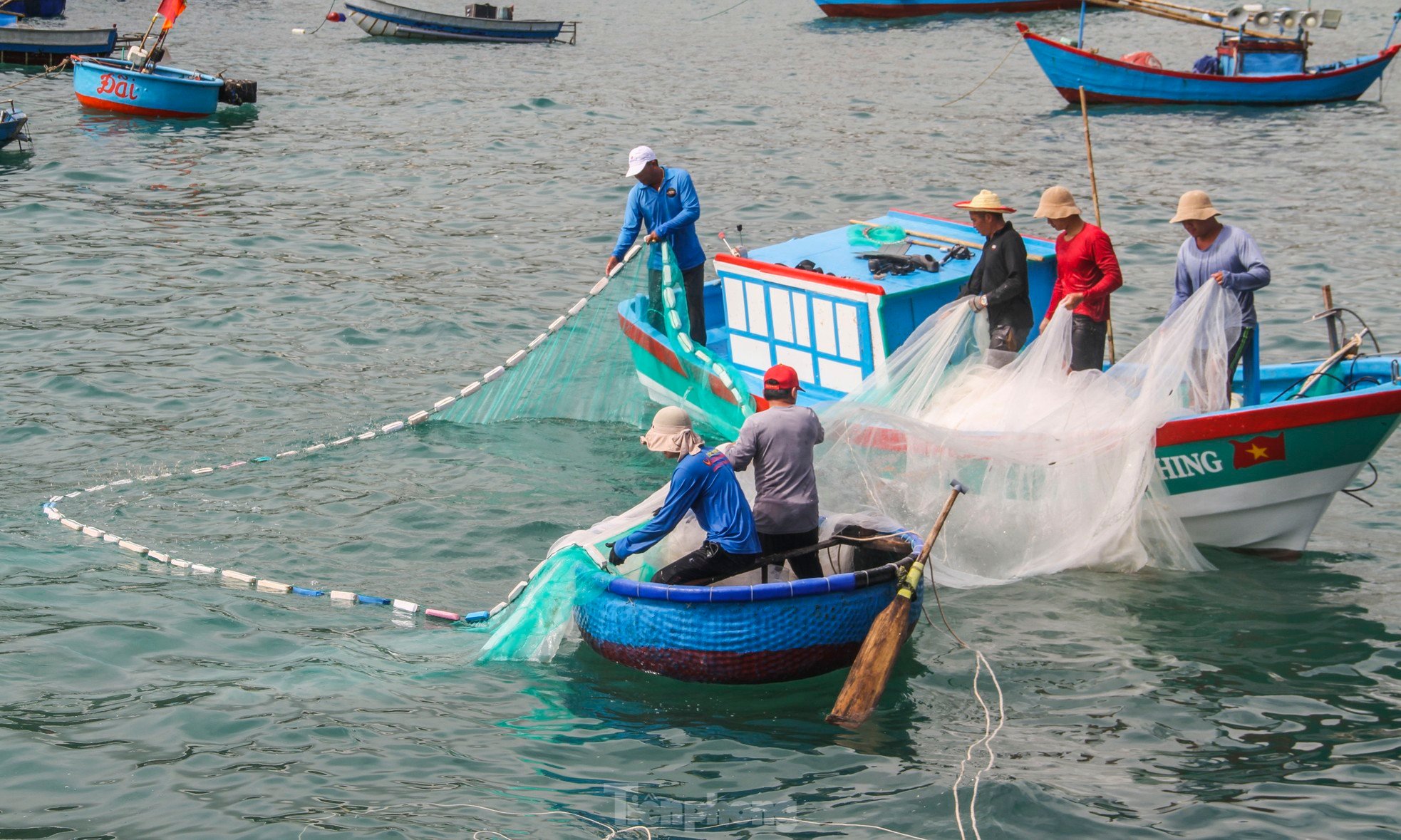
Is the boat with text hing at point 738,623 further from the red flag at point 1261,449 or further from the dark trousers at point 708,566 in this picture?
the red flag at point 1261,449

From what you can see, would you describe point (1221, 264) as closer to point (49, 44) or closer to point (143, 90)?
point (143, 90)

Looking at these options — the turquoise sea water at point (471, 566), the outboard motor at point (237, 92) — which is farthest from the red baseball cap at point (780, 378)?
the outboard motor at point (237, 92)

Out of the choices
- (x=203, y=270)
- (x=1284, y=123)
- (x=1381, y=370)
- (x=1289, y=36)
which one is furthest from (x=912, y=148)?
(x=1381, y=370)

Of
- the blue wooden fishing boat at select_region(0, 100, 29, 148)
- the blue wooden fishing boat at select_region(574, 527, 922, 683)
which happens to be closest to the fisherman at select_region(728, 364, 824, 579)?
the blue wooden fishing boat at select_region(574, 527, 922, 683)

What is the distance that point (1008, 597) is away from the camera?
358 inches

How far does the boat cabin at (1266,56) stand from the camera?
29844mm

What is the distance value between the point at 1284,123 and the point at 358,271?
2003 cm

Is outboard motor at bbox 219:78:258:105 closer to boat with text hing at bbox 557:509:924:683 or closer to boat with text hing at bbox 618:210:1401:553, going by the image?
boat with text hing at bbox 618:210:1401:553

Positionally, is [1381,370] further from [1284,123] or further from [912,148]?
[1284,123]

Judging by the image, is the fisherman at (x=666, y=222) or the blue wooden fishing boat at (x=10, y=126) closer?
the fisherman at (x=666, y=222)

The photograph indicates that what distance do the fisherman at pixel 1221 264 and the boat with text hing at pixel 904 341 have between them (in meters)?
0.34

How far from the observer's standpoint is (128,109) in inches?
1113

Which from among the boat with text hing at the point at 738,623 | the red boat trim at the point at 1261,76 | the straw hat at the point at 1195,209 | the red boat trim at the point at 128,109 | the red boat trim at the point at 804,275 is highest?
the red boat trim at the point at 1261,76

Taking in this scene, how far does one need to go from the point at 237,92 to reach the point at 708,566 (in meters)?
25.2
